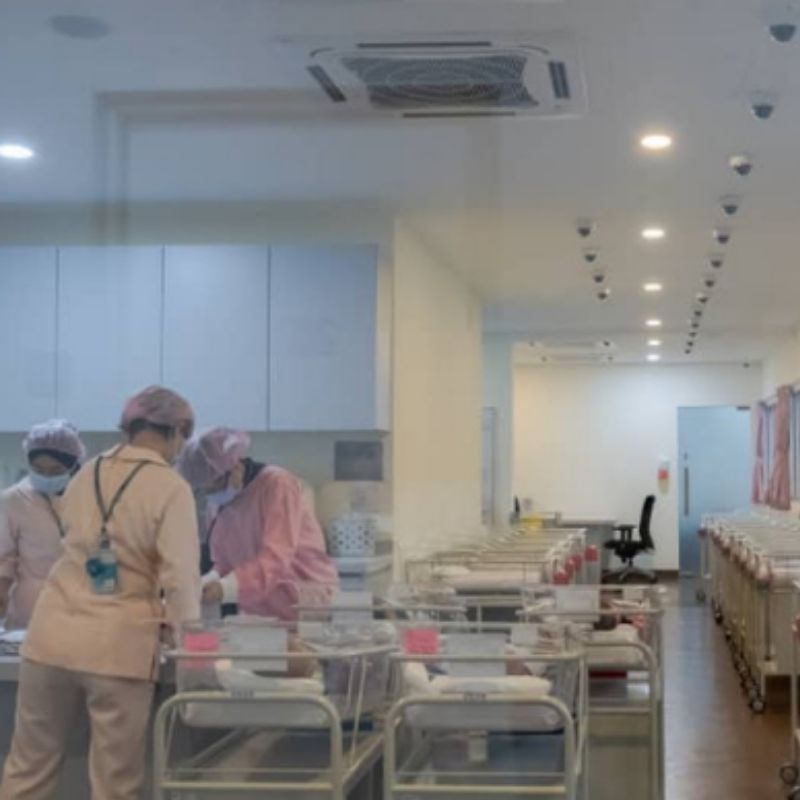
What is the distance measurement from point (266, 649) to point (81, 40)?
2076mm

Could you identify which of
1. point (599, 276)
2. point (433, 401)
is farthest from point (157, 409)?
point (599, 276)

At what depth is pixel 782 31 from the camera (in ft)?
12.9

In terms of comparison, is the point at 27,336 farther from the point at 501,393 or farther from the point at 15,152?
the point at 501,393

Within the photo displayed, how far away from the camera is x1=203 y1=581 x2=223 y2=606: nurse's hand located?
3760mm

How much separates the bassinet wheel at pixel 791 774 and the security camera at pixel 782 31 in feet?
9.30

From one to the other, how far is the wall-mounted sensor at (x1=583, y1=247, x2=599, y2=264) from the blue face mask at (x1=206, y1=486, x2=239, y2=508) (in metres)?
3.97

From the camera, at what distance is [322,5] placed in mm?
3727

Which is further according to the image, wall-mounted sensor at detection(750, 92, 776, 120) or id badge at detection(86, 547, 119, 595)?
wall-mounted sensor at detection(750, 92, 776, 120)

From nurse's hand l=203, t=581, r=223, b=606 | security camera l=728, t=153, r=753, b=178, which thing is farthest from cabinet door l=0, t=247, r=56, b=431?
security camera l=728, t=153, r=753, b=178

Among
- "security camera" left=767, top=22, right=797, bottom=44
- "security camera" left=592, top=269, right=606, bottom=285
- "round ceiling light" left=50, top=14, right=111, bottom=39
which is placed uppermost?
"round ceiling light" left=50, top=14, right=111, bottom=39

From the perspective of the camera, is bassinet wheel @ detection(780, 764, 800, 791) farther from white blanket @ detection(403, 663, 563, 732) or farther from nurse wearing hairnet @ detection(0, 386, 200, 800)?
nurse wearing hairnet @ detection(0, 386, 200, 800)

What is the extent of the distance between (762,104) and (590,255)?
126 inches

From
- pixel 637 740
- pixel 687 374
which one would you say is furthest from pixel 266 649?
pixel 687 374

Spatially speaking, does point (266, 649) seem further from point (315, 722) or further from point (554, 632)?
point (554, 632)
